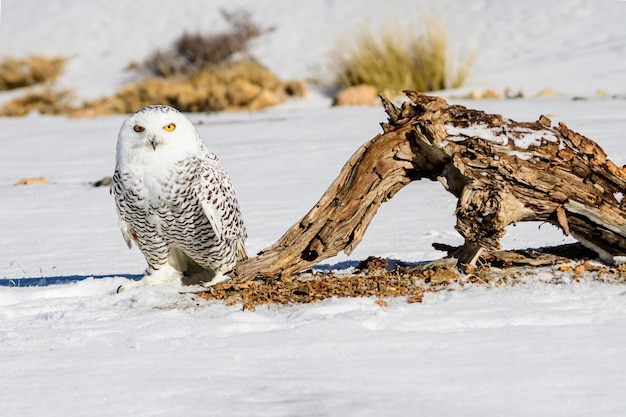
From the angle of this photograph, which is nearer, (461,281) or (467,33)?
(461,281)

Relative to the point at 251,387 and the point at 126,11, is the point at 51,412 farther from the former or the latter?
the point at 126,11

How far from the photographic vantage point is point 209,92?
14.7 meters

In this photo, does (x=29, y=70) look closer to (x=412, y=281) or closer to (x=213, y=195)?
(x=213, y=195)

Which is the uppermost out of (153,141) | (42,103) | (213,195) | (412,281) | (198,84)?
(153,141)

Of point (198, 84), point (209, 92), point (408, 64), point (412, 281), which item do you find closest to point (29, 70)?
point (198, 84)

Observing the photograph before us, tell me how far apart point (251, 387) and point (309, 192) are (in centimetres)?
441

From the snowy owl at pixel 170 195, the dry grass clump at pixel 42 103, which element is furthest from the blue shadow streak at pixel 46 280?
the dry grass clump at pixel 42 103

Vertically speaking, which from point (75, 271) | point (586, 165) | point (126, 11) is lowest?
point (75, 271)

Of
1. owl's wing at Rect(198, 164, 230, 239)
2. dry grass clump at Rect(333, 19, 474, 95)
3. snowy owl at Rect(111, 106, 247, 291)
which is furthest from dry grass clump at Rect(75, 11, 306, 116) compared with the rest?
owl's wing at Rect(198, 164, 230, 239)

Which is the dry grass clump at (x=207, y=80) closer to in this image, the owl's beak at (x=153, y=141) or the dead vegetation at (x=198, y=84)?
the dead vegetation at (x=198, y=84)

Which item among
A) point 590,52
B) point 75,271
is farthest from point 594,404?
point 590,52

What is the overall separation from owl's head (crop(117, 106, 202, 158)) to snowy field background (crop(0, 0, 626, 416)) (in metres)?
0.72

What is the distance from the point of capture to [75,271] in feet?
18.2

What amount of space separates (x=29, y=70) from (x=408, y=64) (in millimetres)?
8606
